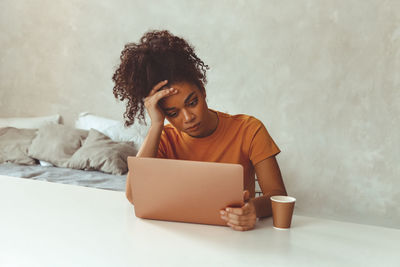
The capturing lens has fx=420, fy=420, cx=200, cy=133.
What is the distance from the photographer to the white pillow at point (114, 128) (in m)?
3.22

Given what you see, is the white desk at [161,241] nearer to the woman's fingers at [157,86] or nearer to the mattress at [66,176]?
the woman's fingers at [157,86]

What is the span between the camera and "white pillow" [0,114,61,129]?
12.4ft

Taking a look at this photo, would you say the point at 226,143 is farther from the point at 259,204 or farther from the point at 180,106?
the point at 259,204

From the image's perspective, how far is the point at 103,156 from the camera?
9.76 ft

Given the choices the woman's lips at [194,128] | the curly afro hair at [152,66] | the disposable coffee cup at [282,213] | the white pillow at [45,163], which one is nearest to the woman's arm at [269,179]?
the disposable coffee cup at [282,213]

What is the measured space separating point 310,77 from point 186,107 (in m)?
1.72

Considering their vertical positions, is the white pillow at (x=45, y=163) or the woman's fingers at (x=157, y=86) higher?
the woman's fingers at (x=157, y=86)

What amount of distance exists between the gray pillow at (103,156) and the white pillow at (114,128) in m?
0.09

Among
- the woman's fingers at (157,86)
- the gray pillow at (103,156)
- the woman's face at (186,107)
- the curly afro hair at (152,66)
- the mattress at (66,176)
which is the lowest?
the mattress at (66,176)

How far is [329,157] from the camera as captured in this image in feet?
9.53

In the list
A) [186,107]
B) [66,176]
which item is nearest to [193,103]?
[186,107]

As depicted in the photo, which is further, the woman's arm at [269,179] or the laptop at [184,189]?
the woman's arm at [269,179]

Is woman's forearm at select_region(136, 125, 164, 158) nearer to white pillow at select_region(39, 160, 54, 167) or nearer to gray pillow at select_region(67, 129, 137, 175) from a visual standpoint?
gray pillow at select_region(67, 129, 137, 175)

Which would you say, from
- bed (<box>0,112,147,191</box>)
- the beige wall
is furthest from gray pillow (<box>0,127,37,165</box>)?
the beige wall
